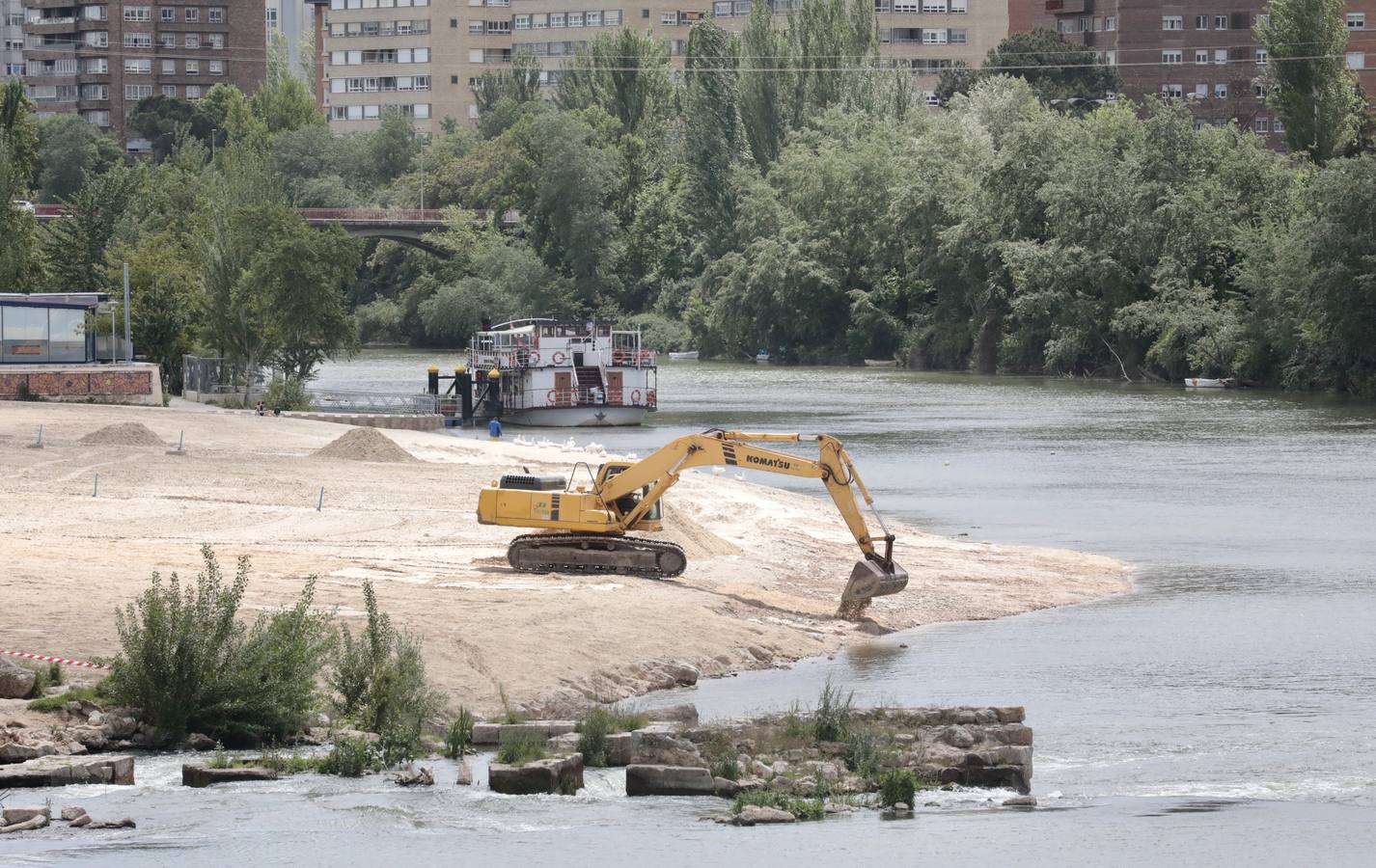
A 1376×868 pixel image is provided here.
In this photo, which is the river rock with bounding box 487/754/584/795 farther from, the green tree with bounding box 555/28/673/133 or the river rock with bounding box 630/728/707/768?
the green tree with bounding box 555/28/673/133

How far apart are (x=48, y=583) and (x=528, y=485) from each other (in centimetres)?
863

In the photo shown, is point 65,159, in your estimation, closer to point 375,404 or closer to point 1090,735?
point 375,404

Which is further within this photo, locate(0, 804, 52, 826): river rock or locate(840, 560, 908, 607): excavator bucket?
locate(840, 560, 908, 607): excavator bucket

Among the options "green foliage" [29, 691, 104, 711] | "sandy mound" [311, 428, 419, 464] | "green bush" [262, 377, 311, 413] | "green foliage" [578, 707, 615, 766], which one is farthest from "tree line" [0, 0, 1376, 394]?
"green foliage" [578, 707, 615, 766]

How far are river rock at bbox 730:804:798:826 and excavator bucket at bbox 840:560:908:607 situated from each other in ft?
38.2

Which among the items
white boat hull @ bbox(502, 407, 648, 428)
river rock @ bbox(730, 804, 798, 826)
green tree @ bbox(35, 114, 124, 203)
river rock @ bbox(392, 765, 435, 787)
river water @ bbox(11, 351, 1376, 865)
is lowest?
white boat hull @ bbox(502, 407, 648, 428)

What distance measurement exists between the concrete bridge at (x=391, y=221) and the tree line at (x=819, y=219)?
2.47m

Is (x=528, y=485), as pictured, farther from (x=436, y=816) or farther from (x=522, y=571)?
(x=436, y=816)

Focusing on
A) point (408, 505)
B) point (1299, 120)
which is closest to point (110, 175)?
point (1299, 120)

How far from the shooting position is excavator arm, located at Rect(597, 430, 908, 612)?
33.1m

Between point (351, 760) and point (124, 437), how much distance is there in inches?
1212

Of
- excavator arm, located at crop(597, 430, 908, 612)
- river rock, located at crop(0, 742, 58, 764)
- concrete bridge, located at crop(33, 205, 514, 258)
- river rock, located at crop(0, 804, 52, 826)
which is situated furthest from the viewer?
concrete bridge, located at crop(33, 205, 514, 258)

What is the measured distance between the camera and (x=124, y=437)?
171ft

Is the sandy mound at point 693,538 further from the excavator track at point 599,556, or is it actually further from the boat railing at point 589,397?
the boat railing at point 589,397
